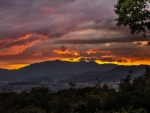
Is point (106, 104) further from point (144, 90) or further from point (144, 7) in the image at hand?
point (144, 7)

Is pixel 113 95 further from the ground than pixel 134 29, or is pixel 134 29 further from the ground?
pixel 134 29

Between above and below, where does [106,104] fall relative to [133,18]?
below

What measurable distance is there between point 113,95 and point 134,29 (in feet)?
36.0

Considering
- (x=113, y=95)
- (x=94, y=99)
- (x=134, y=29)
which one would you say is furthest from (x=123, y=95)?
(x=134, y=29)

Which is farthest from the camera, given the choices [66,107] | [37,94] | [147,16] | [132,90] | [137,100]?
[37,94]

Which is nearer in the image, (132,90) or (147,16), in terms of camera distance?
(147,16)

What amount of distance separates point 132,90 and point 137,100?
5.10 metres

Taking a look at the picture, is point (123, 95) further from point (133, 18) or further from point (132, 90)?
point (133, 18)

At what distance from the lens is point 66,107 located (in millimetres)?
47531

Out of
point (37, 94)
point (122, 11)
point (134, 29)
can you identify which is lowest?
point (37, 94)

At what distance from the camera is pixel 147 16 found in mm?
36406

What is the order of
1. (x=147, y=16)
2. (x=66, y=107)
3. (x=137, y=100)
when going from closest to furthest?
(x=137, y=100) → (x=147, y=16) → (x=66, y=107)

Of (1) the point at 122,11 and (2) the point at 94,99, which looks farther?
(2) the point at 94,99

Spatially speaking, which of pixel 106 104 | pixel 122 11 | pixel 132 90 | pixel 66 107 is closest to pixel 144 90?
pixel 132 90
